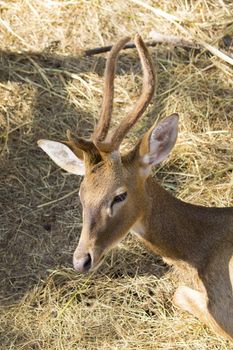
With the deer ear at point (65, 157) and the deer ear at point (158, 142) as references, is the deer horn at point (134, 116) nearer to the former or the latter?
the deer ear at point (158, 142)

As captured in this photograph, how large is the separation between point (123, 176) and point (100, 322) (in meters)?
1.56

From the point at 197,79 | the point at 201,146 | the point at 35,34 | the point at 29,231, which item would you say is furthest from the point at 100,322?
the point at 35,34

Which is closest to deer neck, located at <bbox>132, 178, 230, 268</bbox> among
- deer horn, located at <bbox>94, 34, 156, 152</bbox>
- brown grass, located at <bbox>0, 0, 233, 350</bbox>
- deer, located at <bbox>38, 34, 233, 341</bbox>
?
deer, located at <bbox>38, 34, 233, 341</bbox>

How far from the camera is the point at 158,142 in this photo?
→ 5.34 m

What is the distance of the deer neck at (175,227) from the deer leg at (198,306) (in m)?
0.32

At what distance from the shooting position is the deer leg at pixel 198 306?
5.67m

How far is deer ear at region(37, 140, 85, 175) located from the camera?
560 centimetres

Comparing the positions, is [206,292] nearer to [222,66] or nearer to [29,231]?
[29,231]

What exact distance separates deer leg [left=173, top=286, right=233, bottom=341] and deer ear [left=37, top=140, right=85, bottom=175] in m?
1.24

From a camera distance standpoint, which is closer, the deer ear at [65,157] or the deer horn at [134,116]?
the deer horn at [134,116]

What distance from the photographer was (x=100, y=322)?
6277mm

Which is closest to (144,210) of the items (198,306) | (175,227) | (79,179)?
(175,227)

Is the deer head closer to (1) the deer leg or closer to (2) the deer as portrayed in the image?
(2) the deer

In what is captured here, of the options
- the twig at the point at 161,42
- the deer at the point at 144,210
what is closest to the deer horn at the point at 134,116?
the deer at the point at 144,210
